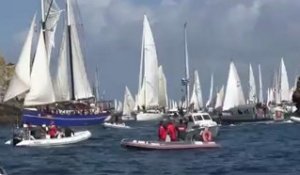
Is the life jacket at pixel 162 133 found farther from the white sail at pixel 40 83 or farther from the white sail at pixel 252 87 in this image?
the white sail at pixel 252 87

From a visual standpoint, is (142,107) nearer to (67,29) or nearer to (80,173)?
(67,29)

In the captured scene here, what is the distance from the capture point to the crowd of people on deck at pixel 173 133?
7256 centimetres

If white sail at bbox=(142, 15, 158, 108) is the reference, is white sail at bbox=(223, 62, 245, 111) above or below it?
below

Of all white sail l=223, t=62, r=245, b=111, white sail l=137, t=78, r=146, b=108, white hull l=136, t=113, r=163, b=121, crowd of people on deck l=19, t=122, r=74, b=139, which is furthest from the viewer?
white hull l=136, t=113, r=163, b=121

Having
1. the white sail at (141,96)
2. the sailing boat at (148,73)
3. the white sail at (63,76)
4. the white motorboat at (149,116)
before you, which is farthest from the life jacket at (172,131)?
the white motorboat at (149,116)

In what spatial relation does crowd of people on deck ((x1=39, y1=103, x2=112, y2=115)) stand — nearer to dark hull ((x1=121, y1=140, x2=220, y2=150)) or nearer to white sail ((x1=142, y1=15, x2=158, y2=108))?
white sail ((x1=142, y1=15, x2=158, y2=108))

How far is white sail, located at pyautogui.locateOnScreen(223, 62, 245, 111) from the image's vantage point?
15625cm

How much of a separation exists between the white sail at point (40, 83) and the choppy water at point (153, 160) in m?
24.8

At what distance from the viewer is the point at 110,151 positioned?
254 feet

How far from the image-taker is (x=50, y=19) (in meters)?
132

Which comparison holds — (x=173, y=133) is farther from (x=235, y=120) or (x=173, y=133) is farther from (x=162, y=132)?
(x=235, y=120)

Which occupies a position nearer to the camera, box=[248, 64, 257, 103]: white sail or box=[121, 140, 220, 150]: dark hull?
box=[121, 140, 220, 150]: dark hull

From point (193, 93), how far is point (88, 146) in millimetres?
103894

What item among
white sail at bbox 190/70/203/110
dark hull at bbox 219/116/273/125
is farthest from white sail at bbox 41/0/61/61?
white sail at bbox 190/70/203/110
